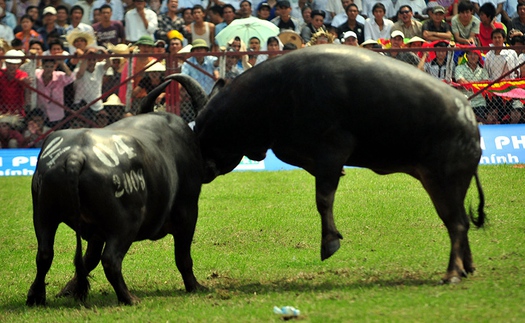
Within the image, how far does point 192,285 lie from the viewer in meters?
9.13

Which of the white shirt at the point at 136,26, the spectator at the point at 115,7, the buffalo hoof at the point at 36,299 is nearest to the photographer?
the buffalo hoof at the point at 36,299

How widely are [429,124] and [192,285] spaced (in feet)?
8.40

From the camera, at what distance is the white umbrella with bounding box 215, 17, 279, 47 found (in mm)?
19719

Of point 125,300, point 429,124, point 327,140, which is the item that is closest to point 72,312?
point 125,300

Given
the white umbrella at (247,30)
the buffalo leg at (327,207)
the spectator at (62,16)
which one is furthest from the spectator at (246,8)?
the buffalo leg at (327,207)

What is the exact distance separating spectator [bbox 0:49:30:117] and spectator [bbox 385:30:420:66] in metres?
6.54

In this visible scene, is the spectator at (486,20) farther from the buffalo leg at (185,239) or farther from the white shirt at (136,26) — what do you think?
the buffalo leg at (185,239)

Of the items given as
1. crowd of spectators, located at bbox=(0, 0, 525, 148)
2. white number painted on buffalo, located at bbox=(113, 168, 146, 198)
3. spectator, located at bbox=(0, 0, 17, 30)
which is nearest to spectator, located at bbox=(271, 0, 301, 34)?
crowd of spectators, located at bbox=(0, 0, 525, 148)

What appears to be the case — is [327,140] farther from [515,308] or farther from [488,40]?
[488,40]

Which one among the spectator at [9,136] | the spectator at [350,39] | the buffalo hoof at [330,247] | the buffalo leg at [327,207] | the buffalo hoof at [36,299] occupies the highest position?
the buffalo leg at [327,207]

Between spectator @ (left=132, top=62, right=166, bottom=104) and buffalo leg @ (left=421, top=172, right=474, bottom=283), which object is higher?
buffalo leg @ (left=421, top=172, right=474, bottom=283)

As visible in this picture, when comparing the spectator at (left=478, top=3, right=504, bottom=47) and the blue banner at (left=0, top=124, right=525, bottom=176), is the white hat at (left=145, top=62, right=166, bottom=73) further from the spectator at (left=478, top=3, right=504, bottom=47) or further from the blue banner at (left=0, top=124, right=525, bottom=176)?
the spectator at (left=478, top=3, right=504, bottom=47)

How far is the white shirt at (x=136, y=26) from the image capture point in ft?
68.4

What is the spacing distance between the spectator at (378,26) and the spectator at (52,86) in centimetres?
631
